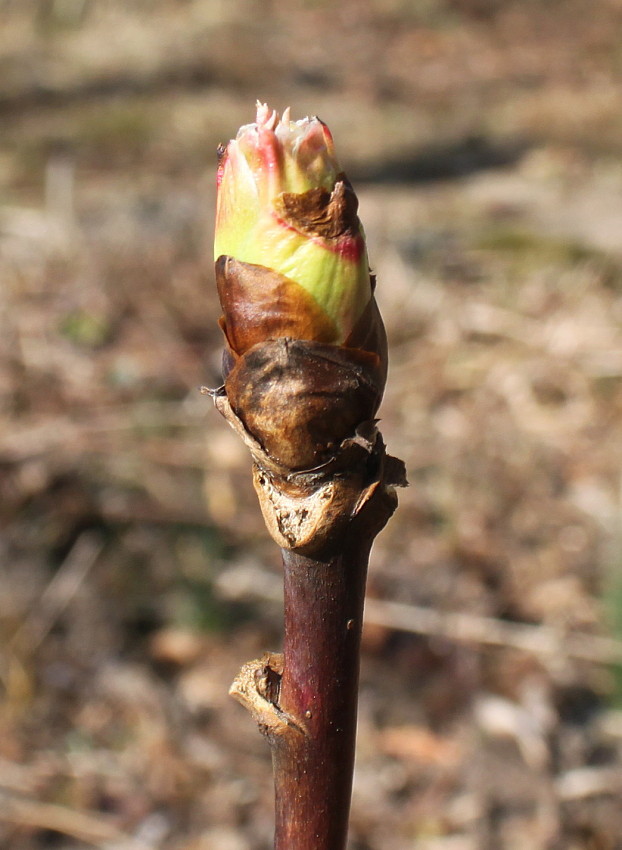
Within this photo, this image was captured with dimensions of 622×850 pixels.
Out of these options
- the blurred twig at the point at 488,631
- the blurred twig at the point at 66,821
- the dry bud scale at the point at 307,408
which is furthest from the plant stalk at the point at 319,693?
the blurred twig at the point at 488,631

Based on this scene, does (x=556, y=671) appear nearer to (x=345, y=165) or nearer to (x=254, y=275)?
(x=254, y=275)

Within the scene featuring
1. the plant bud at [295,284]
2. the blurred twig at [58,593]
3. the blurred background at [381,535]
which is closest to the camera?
the plant bud at [295,284]

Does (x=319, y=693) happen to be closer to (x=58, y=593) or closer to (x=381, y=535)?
(x=58, y=593)

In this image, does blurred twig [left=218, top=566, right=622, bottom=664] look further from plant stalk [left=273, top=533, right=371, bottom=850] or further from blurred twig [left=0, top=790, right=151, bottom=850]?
plant stalk [left=273, top=533, right=371, bottom=850]

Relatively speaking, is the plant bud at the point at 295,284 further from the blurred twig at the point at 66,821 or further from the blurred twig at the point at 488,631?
the blurred twig at the point at 488,631

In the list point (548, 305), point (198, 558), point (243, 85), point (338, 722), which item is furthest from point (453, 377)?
point (243, 85)

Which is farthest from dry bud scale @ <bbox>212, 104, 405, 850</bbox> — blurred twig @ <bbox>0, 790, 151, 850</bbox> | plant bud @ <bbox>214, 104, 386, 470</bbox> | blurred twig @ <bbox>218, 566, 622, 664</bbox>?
blurred twig @ <bbox>218, 566, 622, 664</bbox>
